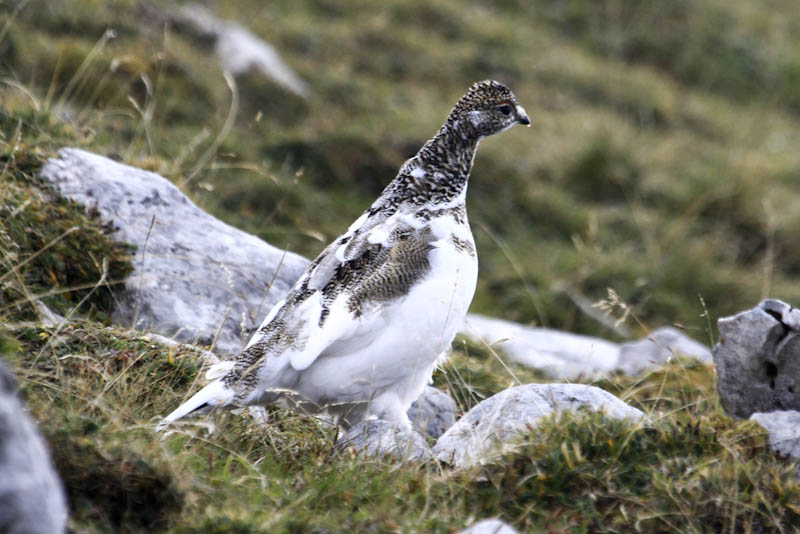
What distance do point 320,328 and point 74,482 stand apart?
118cm

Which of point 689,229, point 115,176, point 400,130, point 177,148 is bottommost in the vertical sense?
point 689,229

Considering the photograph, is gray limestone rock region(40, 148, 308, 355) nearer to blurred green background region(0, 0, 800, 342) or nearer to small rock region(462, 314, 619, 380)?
blurred green background region(0, 0, 800, 342)

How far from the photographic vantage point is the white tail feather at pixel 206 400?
3436 millimetres

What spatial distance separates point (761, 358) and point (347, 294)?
192cm

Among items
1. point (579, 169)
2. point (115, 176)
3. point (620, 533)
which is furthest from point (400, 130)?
point (620, 533)

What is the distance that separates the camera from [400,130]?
9805mm

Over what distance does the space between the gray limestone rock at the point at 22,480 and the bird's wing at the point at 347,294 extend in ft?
4.81

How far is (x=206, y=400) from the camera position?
11.5ft

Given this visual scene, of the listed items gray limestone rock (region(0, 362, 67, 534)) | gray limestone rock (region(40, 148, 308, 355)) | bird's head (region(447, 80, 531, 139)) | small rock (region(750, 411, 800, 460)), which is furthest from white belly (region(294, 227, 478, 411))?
gray limestone rock (region(0, 362, 67, 534))

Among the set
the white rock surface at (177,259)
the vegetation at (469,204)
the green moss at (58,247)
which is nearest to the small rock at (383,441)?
the vegetation at (469,204)

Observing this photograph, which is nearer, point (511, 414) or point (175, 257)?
point (511, 414)

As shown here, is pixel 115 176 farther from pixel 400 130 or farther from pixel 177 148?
pixel 400 130

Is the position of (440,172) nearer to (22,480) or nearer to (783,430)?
(783,430)

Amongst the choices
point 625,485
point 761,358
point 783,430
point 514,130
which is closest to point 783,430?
point 783,430
